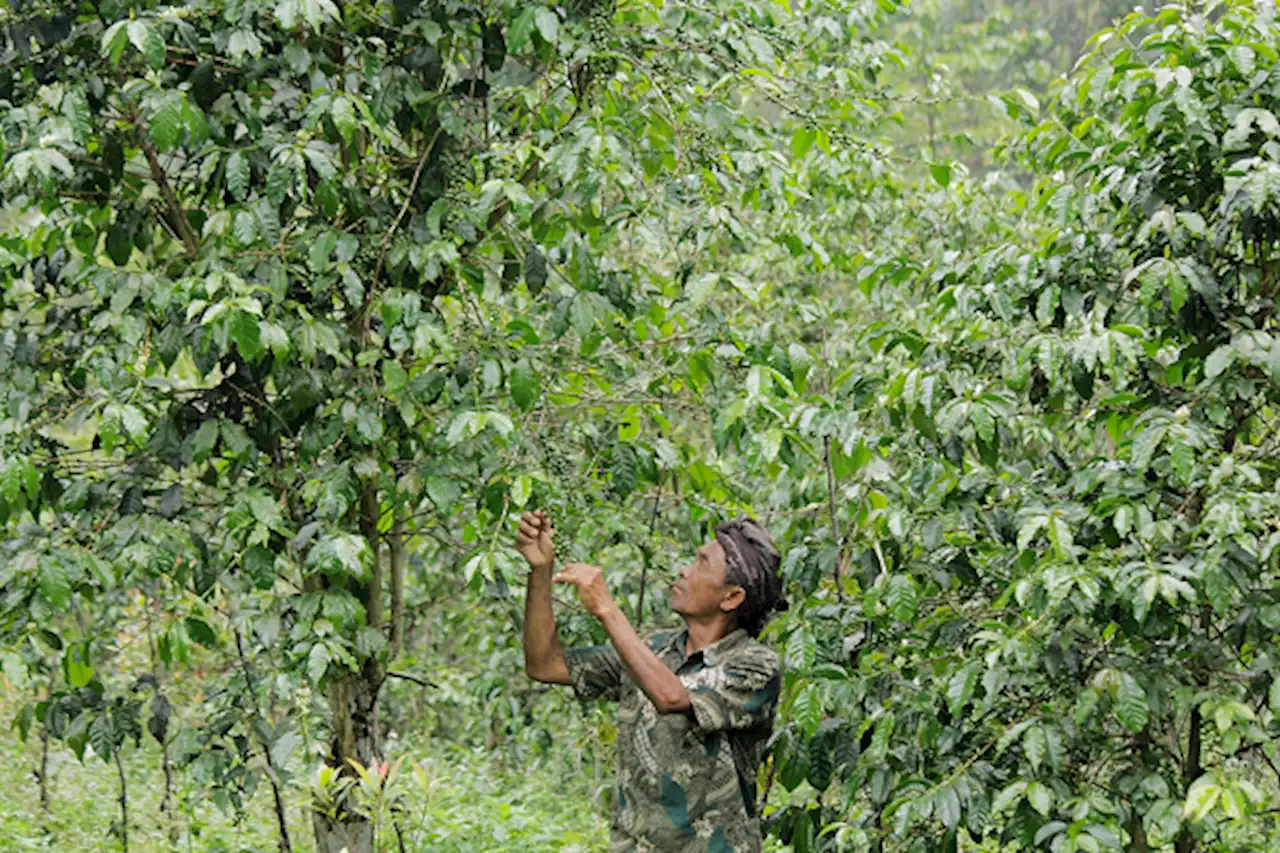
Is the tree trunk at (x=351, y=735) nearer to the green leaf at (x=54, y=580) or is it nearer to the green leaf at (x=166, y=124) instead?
the green leaf at (x=54, y=580)

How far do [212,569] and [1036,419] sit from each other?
188 centimetres

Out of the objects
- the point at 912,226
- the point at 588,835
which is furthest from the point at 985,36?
the point at 588,835

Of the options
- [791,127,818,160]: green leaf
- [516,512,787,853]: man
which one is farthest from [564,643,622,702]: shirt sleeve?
[791,127,818,160]: green leaf

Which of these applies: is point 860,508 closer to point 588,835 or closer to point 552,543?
point 552,543

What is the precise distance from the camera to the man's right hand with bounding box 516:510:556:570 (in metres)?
3.14

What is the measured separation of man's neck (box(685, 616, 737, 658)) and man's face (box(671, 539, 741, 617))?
1.0 inches

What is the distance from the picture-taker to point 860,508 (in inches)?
137

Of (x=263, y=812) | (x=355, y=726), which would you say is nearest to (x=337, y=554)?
(x=355, y=726)

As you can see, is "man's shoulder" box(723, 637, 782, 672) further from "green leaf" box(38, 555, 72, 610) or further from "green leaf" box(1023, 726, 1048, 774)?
"green leaf" box(38, 555, 72, 610)

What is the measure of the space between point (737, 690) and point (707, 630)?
21 cm

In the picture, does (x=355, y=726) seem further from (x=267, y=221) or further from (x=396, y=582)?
(x=267, y=221)

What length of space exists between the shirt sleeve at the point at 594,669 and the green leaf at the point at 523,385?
1.86ft

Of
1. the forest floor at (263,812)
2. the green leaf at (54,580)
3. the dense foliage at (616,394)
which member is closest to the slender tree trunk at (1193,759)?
the dense foliage at (616,394)

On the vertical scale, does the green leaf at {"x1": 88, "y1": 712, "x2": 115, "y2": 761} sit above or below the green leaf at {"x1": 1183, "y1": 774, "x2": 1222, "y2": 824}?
below
